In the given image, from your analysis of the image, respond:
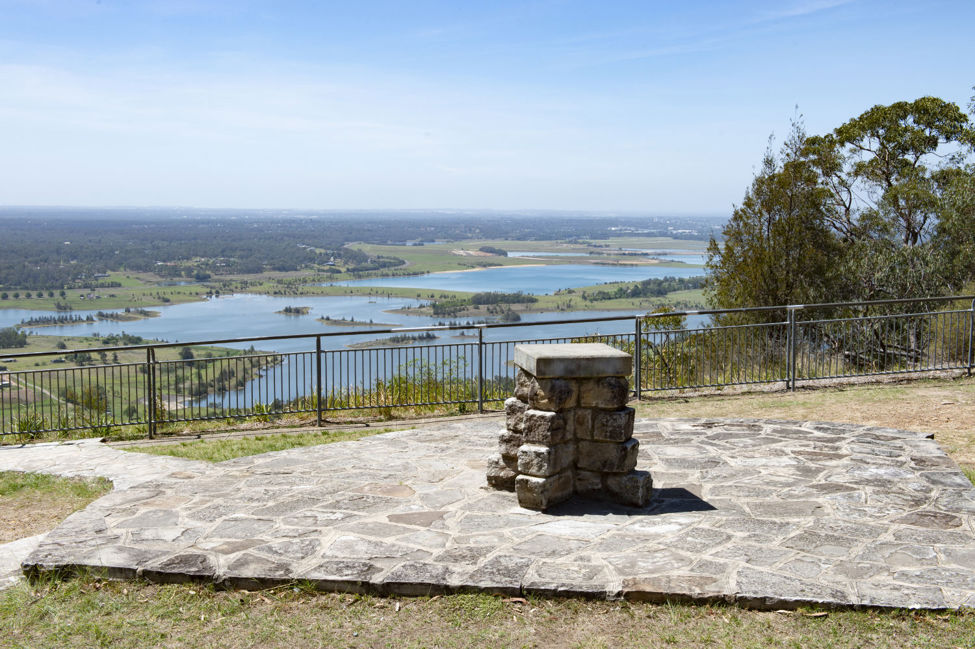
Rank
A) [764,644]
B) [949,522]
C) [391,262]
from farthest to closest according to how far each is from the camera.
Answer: [391,262] → [949,522] → [764,644]

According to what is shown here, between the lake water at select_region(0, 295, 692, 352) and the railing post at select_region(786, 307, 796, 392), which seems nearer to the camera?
the railing post at select_region(786, 307, 796, 392)

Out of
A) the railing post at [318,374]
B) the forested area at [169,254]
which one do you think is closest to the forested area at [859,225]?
the railing post at [318,374]

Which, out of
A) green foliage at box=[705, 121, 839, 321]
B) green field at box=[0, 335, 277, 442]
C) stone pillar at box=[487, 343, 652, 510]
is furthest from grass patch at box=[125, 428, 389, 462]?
green foliage at box=[705, 121, 839, 321]

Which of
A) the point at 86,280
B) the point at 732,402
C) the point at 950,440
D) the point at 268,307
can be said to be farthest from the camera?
the point at 86,280

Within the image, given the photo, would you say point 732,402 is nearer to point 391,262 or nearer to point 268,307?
point 268,307

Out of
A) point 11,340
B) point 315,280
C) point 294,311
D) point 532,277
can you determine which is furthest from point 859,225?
point 315,280

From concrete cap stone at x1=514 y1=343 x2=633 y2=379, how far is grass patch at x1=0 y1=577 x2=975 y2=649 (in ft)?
6.18

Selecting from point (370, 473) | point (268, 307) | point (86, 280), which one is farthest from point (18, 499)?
point (86, 280)

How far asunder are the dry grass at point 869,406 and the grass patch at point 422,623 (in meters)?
5.23

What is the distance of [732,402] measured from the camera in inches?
460

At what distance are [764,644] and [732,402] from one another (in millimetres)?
7981

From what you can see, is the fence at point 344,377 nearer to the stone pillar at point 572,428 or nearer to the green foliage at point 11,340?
the stone pillar at point 572,428

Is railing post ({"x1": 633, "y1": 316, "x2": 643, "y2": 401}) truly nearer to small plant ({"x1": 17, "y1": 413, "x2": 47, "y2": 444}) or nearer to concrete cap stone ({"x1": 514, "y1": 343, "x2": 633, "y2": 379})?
concrete cap stone ({"x1": 514, "y1": 343, "x2": 633, "y2": 379})

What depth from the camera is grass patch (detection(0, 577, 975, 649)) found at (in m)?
4.14
